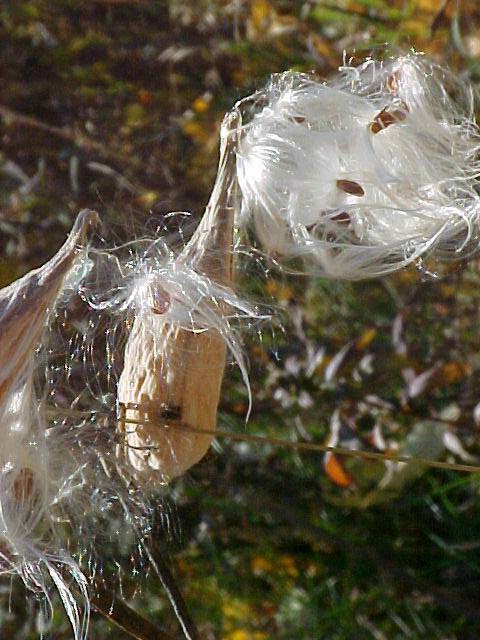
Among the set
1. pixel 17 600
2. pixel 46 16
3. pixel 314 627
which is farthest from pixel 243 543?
pixel 46 16

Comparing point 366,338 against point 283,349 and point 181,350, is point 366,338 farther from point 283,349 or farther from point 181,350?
point 181,350

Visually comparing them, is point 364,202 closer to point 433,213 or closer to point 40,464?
point 433,213

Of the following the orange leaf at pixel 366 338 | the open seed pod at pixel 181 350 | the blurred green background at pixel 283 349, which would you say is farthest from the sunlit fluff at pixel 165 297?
the orange leaf at pixel 366 338

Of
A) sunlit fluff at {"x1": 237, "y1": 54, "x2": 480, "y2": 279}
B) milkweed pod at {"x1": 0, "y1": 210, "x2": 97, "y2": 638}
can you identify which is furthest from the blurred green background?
milkweed pod at {"x1": 0, "y1": 210, "x2": 97, "y2": 638}

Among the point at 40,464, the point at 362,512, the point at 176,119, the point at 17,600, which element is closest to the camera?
the point at 40,464

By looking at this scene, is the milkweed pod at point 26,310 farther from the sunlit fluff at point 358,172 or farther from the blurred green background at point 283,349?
the blurred green background at point 283,349

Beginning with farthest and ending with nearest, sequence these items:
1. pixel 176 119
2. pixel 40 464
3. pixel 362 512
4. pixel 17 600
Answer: pixel 176 119, pixel 362 512, pixel 17 600, pixel 40 464

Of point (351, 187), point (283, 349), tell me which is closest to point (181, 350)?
point (351, 187)

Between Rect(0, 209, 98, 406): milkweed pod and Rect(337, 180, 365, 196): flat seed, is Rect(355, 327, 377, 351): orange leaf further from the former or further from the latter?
Rect(0, 209, 98, 406): milkweed pod
